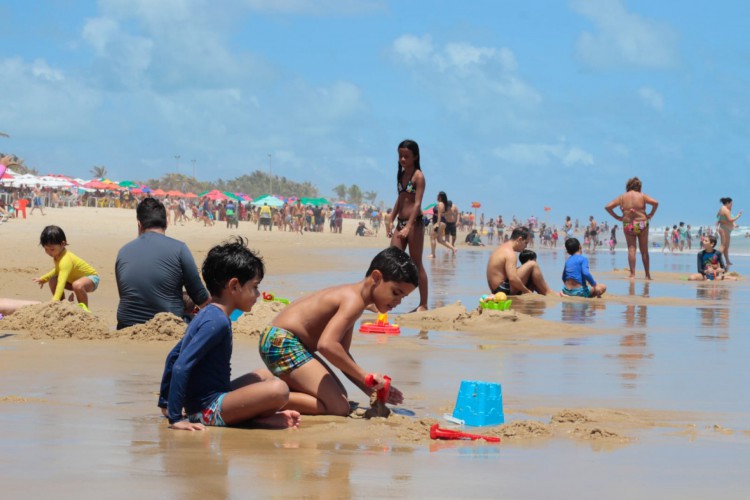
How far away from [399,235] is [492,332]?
219 cm

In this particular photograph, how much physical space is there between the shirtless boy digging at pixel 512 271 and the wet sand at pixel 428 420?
175cm

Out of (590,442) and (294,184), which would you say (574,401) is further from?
(294,184)

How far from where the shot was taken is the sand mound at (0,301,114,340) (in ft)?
25.9

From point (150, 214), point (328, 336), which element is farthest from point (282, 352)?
point (150, 214)

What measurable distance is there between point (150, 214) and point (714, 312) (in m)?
7.17

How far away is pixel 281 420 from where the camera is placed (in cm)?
494

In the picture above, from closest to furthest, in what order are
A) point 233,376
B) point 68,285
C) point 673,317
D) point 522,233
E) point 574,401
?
point 574,401 < point 233,376 < point 68,285 < point 673,317 < point 522,233

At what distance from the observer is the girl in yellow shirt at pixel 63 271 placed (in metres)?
8.68

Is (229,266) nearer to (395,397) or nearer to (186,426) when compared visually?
(186,426)

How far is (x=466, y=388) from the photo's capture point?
5.07m

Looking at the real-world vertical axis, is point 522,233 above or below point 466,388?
above

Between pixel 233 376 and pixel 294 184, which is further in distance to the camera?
pixel 294 184

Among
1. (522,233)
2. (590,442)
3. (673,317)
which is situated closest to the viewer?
(590,442)

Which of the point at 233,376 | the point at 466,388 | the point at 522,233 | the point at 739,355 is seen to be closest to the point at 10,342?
the point at 233,376
